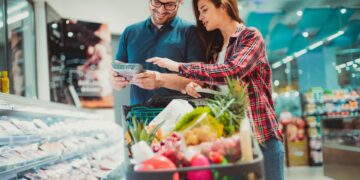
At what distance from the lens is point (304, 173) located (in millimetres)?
9656

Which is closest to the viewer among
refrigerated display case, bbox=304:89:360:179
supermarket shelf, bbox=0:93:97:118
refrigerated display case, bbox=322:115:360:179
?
supermarket shelf, bbox=0:93:97:118

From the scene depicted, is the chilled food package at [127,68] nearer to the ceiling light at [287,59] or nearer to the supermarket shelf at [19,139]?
the supermarket shelf at [19,139]

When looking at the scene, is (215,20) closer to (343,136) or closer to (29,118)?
(29,118)

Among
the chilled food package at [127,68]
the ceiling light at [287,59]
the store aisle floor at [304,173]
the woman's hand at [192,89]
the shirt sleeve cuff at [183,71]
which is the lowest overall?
the store aisle floor at [304,173]

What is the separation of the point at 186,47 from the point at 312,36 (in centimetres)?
1093

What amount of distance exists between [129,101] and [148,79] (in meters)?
1.05

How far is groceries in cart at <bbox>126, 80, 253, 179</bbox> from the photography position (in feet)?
4.64

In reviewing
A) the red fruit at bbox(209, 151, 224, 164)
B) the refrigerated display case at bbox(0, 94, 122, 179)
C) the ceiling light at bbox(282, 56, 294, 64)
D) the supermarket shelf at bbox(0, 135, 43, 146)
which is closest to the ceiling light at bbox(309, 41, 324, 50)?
the ceiling light at bbox(282, 56, 294, 64)

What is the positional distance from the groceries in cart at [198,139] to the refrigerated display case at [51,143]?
184 cm

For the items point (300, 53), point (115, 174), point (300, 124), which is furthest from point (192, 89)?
point (300, 53)

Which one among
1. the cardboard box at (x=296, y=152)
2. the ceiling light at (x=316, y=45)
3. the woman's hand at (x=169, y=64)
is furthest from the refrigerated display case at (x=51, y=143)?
the ceiling light at (x=316, y=45)

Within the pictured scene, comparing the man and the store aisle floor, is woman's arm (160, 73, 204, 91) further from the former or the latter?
the store aisle floor

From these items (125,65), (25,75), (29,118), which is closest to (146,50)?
(125,65)

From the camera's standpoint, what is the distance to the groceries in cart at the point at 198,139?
1.42m
